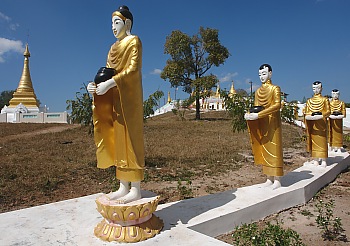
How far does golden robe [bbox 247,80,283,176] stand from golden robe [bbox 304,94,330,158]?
2.10 metres

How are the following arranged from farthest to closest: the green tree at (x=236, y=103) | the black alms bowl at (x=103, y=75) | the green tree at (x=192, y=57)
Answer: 1. the green tree at (x=192, y=57)
2. the green tree at (x=236, y=103)
3. the black alms bowl at (x=103, y=75)

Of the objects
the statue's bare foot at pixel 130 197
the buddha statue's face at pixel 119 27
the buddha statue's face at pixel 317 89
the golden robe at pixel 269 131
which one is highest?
the buddha statue's face at pixel 119 27

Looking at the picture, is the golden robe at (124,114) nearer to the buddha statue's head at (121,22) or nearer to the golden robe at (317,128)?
the buddha statue's head at (121,22)

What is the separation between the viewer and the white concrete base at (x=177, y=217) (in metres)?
3.13

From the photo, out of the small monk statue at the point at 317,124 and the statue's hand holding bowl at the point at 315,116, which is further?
the small monk statue at the point at 317,124

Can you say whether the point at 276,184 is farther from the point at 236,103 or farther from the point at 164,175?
the point at 236,103

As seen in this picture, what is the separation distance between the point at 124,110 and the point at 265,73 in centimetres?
285

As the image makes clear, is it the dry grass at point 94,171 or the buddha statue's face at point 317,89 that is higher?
the buddha statue's face at point 317,89

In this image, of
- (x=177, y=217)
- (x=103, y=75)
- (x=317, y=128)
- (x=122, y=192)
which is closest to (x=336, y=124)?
(x=317, y=128)

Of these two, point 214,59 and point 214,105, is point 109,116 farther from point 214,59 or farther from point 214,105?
point 214,105

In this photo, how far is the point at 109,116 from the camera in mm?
3426

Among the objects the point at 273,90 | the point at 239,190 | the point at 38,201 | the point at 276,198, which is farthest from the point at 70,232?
the point at 273,90

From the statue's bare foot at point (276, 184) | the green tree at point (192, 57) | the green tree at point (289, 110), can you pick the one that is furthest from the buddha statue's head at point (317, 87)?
the green tree at point (192, 57)

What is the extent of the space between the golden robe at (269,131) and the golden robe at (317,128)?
2.10 meters
